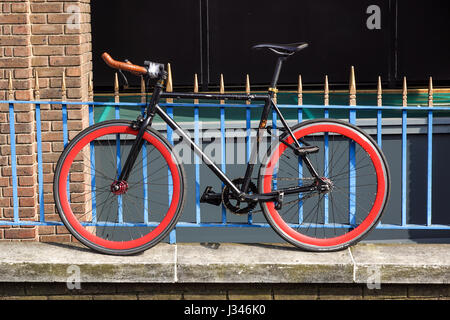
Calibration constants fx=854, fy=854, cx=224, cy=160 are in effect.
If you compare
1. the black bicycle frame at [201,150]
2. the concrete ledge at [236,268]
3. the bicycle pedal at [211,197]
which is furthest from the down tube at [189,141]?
the concrete ledge at [236,268]

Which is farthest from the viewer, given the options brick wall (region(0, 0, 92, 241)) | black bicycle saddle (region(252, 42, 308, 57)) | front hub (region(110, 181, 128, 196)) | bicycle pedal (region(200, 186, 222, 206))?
brick wall (region(0, 0, 92, 241))

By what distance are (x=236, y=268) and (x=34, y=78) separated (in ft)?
7.02

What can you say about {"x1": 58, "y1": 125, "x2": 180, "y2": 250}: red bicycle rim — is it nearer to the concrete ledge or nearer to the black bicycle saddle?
the concrete ledge

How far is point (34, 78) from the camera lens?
6.19 metres

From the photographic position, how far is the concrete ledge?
5.21m

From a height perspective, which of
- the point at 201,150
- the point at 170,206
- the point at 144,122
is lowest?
the point at 170,206

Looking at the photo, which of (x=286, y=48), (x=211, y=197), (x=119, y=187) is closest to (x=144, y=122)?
(x=119, y=187)

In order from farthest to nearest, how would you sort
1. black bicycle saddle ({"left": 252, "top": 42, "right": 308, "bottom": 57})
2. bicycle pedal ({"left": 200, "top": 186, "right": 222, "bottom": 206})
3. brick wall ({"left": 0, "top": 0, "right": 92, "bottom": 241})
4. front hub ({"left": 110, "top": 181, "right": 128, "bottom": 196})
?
brick wall ({"left": 0, "top": 0, "right": 92, "bottom": 241}) → bicycle pedal ({"left": 200, "top": 186, "right": 222, "bottom": 206}) → front hub ({"left": 110, "top": 181, "right": 128, "bottom": 196}) → black bicycle saddle ({"left": 252, "top": 42, "right": 308, "bottom": 57})

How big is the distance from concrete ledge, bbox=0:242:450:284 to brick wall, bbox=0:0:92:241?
866 millimetres

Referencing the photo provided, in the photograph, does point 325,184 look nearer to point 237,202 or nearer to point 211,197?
point 237,202

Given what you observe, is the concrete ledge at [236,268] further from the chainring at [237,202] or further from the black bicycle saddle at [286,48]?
the black bicycle saddle at [286,48]

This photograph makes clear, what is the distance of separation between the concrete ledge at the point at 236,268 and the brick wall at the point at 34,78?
2.84 ft

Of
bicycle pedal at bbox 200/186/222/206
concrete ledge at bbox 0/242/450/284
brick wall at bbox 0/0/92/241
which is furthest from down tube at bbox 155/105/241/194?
brick wall at bbox 0/0/92/241

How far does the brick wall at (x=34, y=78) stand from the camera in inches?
239
